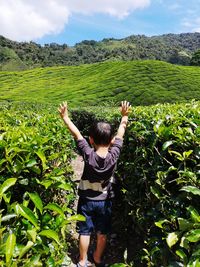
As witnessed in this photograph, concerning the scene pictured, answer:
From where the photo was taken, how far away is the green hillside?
28797 millimetres

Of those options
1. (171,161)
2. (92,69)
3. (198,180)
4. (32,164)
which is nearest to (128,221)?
(171,161)

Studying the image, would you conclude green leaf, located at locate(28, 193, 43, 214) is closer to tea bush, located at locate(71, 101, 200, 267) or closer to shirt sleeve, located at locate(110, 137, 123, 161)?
tea bush, located at locate(71, 101, 200, 267)

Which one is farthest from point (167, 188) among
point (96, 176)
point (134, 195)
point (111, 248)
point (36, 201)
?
point (111, 248)

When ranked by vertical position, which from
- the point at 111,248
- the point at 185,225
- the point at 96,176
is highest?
the point at 185,225

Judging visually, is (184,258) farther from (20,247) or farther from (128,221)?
(128,221)

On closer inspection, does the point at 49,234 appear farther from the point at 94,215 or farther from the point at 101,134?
the point at 94,215

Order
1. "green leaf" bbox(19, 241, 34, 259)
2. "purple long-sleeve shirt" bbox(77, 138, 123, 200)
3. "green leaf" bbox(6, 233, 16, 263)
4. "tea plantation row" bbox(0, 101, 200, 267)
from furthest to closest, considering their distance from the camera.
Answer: "purple long-sleeve shirt" bbox(77, 138, 123, 200) < "tea plantation row" bbox(0, 101, 200, 267) < "green leaf" bbox(19, 241, 34, 259) < "green leaf" bbox(6, 233, 16, 263)

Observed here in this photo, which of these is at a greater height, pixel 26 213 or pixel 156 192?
pixel 26 213

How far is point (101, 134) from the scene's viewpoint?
3.65m

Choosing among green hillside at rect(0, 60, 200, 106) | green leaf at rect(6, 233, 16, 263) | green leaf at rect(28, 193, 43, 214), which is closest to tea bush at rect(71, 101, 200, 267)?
green leaf at rect(28, 193, 43, 214)

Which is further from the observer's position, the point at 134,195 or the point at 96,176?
the point at 134,195

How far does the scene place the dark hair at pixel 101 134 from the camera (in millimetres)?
3643

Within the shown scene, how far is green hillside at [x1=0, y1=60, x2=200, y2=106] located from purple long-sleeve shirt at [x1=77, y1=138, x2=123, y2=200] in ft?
77.8

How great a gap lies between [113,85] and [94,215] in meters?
28.0
